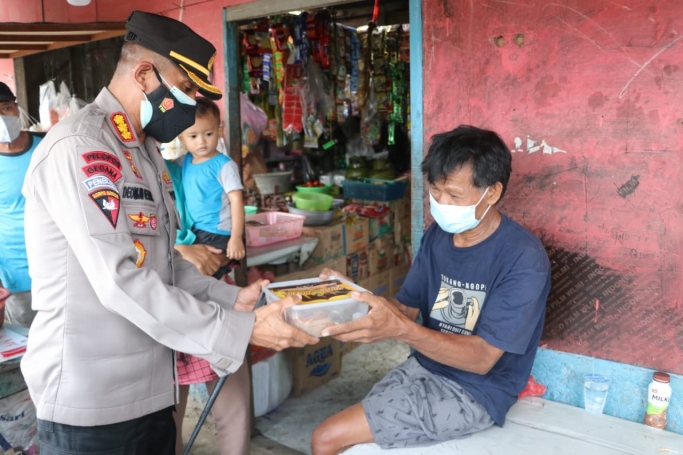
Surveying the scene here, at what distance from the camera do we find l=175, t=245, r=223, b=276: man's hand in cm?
277

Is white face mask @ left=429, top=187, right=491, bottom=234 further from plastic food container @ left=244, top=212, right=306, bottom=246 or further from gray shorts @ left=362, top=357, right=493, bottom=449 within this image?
plastic food container @ left=244, top=212, right=306, bottom=246

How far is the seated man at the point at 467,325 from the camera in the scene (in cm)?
184

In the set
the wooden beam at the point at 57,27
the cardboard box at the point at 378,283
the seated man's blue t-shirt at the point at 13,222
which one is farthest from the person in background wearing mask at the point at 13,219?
the cardboard box at the point at 378,283

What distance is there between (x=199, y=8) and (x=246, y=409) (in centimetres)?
215

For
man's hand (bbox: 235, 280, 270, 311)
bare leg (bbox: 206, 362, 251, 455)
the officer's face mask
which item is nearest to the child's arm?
bare leg (bbox: 206, 362, 251, 455)

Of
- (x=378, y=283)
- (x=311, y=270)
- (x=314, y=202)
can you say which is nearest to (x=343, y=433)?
(x=311, y=270)

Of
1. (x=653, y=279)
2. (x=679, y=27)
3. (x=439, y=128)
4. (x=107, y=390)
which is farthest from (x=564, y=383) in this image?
(x=107, y=390)

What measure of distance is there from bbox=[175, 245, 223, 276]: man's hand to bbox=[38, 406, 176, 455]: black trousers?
108cm

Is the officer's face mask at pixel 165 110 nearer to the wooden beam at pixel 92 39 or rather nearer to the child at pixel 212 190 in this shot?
the child at pixel 212 190

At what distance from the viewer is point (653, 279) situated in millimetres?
1964

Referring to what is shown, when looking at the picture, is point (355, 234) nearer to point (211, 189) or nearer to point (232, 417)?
point (211, 189)

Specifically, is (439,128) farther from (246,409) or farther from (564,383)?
(246,409)

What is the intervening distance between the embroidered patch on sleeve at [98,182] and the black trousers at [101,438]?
0.68 m

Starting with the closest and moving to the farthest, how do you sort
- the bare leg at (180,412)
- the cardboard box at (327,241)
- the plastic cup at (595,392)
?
the plastic cup at (595,392), the bare leg at (180,412), the cardboard box at (327,241)
